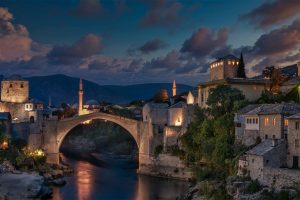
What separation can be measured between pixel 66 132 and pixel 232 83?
2048 cm

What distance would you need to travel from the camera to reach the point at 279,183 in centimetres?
2809

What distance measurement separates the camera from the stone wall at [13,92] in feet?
221

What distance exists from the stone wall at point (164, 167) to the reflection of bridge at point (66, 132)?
50.1 inches

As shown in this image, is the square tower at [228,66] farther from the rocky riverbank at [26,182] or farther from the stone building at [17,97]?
the stone building at [17,97]

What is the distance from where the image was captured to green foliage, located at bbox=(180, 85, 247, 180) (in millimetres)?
36625

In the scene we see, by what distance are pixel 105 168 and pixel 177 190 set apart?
57.3 feet

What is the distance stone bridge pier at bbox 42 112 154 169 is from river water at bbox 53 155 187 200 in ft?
8.90

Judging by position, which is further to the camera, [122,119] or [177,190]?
[122,119]

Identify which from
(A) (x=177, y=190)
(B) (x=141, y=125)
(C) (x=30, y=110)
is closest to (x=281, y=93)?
(A) (x=177, y=190)

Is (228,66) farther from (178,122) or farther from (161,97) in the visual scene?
(161,97)

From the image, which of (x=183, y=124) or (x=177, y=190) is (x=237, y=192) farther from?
(x=183, y=124)

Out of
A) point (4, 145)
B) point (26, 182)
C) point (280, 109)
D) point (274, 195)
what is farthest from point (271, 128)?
point (4, 145)

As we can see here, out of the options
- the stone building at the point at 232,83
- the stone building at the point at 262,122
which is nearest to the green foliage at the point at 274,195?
the stone building at the point at 262,122

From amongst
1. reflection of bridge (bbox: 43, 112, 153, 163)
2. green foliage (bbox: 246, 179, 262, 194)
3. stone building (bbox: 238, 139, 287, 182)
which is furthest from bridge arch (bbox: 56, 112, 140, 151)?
green foliage (bbox: 246, 179, 262, 194)
